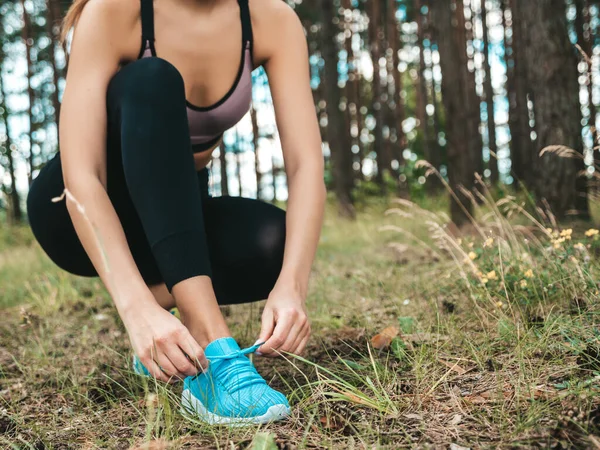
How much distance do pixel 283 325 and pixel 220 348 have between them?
5.9 inches

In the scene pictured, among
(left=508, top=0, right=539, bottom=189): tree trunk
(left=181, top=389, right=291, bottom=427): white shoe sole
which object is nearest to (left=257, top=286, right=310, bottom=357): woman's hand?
(left=181, top=389, right=291, bottom=427): white shoe sole

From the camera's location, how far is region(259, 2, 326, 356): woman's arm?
117 centimetres

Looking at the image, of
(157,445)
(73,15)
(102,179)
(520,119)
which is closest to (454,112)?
(73,15)

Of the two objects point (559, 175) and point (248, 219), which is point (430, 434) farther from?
point (559, 175)

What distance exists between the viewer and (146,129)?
1228mm

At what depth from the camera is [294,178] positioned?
1459 millimetres

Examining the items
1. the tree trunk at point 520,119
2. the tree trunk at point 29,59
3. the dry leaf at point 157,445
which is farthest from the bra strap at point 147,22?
the tree trunk at point 29,59

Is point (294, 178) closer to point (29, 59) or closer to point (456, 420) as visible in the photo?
point (456, 420)

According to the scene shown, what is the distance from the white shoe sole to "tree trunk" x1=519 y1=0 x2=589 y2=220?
3238 mm

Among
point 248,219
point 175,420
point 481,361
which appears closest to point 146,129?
point 248,219

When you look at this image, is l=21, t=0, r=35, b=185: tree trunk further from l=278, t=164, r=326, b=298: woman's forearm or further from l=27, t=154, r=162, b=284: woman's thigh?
l=278, t=164, r=326, b=298: woman's forearm

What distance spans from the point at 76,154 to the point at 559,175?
11.4 feet

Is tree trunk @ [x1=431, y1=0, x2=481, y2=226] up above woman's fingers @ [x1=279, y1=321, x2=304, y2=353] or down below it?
above

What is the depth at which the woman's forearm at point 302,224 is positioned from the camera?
1.30m
